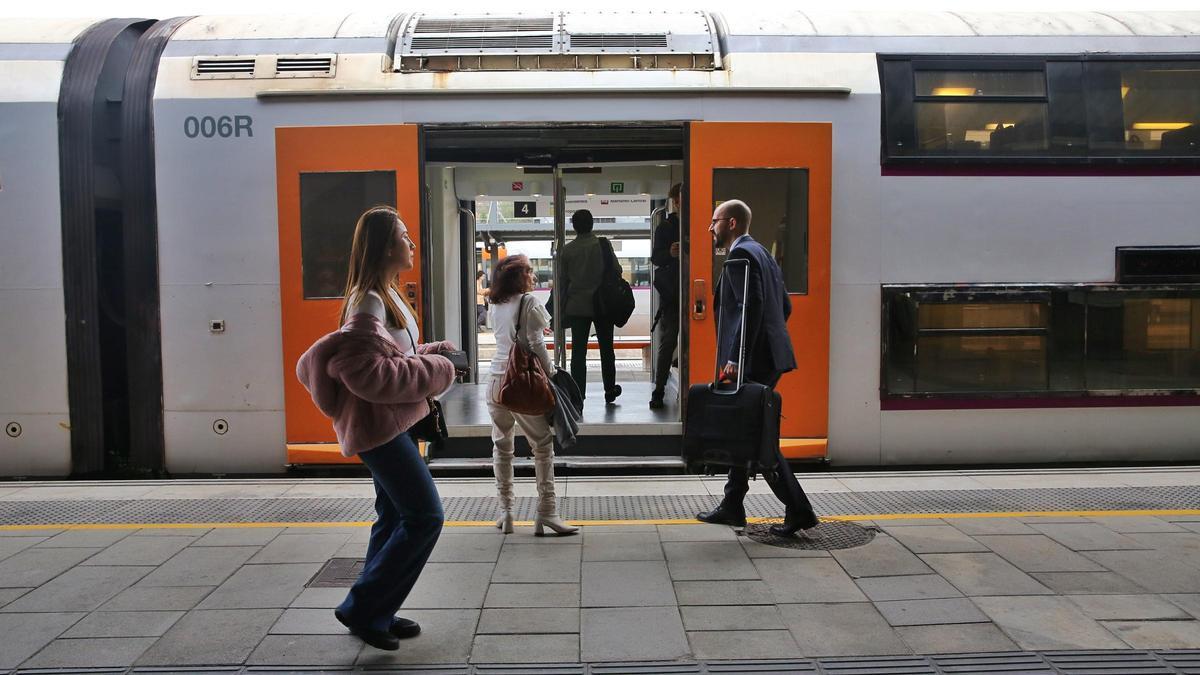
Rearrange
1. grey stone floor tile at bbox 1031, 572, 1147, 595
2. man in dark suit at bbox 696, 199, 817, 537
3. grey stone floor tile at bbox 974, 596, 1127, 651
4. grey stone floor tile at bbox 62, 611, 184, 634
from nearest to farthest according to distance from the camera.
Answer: grey stone floor tile at bbox 974, 596, 1127, 651, grey stone floor tile at bbox 62, 611, 184, 634, grey stone floor tile at bbox 1031, 572, 1147, 595, man in dark suit at bbox 696, 199, 817, 537

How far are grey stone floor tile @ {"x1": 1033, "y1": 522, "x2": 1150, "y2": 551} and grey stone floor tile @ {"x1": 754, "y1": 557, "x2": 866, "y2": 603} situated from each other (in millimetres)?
1360

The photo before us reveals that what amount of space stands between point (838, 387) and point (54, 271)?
18.3 ft

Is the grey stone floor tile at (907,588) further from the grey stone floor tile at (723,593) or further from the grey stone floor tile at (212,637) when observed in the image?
the grey stone floor tile at (212,637)

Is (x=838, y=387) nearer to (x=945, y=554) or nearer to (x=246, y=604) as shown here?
(x=945, y=554)

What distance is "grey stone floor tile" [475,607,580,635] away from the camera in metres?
3.69

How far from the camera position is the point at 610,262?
819 cm

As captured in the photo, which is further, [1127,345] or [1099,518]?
[1127,345]

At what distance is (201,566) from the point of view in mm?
4523

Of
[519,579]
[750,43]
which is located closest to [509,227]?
[750,43]

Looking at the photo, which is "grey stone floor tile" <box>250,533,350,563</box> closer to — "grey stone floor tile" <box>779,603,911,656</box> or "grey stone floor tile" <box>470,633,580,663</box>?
"grey stone floor tile" <box>470,633,580,663</box>

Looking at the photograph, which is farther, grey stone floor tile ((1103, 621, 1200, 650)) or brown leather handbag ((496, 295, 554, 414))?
brown leather handbag ((496, 295, 554, 414))

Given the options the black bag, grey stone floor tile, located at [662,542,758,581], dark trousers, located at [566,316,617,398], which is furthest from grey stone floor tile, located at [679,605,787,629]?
the black bag

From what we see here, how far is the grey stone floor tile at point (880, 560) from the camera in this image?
4.36m

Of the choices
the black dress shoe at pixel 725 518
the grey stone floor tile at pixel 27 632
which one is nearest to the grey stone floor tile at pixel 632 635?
the black dress shoe at pixel 725 518
